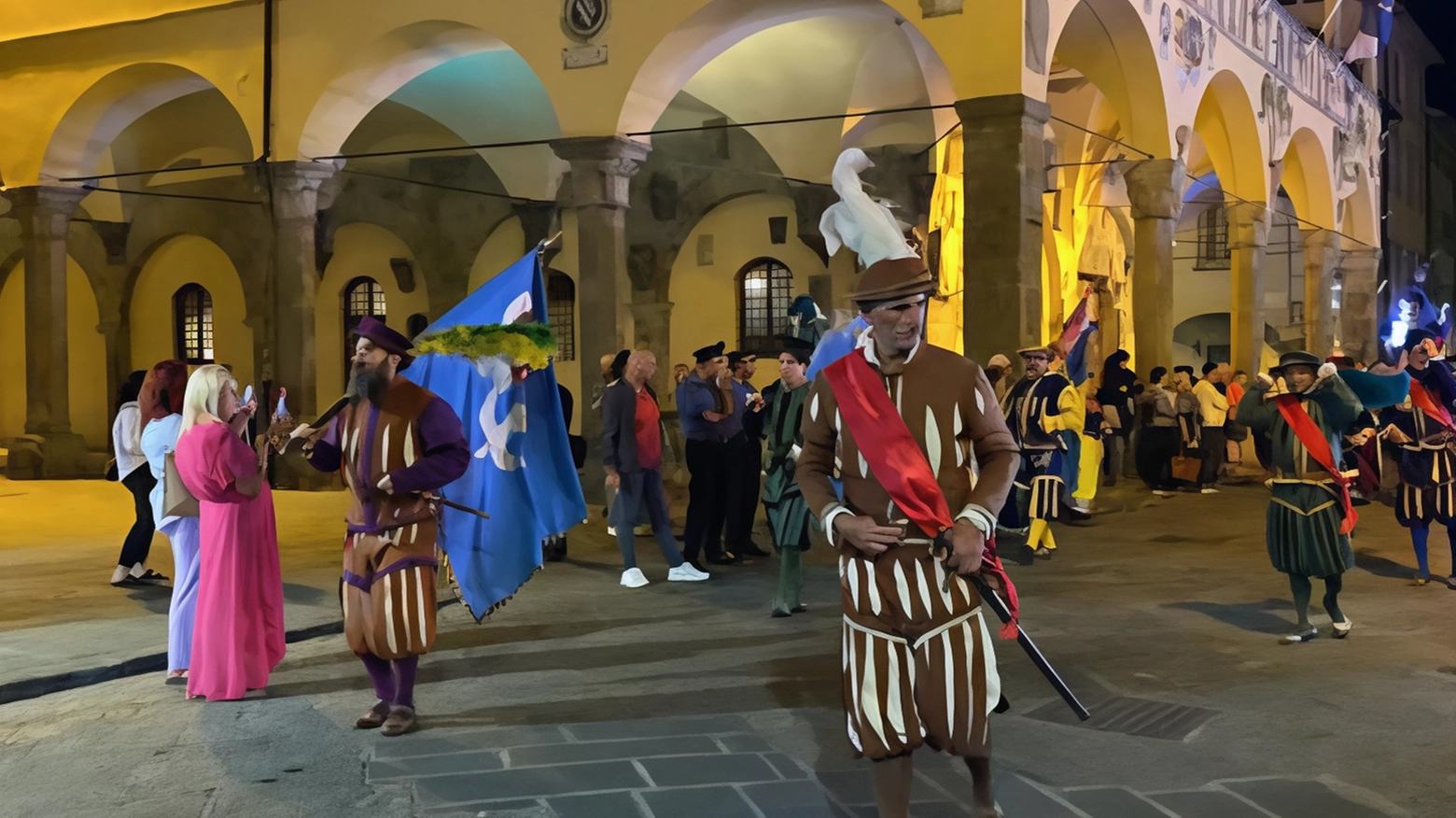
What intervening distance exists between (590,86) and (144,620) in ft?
28.6

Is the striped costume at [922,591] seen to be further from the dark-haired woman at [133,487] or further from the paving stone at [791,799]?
the dark-haired woman at [133,487]

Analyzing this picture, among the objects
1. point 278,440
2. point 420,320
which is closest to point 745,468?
point 420,320

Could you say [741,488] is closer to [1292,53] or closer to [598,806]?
[598,806]

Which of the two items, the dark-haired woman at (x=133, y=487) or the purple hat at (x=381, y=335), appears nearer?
the purple hat at (x=381, y=335)

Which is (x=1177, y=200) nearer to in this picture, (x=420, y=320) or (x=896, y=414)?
(x=420, y=320)

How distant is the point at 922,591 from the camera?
370 cm

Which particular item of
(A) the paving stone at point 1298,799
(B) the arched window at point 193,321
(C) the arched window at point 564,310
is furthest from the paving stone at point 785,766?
(B) the arched window at point 193,321

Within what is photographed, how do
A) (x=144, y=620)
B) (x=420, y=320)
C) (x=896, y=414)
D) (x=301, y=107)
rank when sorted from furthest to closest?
(x=301, y=107)
(x=420, y=320)
(x=144, y=620)
(x=896, y=414)

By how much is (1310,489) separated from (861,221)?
3577mm

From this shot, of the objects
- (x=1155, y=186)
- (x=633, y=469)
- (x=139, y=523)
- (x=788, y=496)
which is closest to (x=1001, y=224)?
(x=1155, y=186)

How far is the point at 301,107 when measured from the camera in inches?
645

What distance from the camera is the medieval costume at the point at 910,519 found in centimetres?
369

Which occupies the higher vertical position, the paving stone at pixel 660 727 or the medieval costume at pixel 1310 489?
the medieval costume at pixel 1310 489

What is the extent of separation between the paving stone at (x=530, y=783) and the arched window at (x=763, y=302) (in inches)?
664
